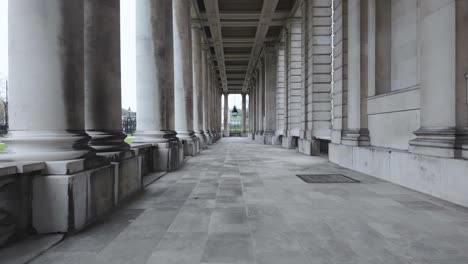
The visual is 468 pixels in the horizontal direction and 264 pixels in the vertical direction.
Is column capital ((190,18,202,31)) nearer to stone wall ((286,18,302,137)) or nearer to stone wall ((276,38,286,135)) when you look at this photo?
stone wall ((286,18,302,137))

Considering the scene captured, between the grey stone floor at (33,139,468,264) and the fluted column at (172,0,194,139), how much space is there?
414 inches

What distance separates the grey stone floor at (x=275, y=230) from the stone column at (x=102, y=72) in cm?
175

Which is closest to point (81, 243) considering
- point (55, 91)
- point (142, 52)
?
point (55, 91)

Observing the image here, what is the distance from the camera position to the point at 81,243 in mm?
4109

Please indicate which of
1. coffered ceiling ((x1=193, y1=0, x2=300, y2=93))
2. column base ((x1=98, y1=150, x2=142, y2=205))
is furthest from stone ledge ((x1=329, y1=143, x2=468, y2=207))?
coffered ceiling ((x1=193, y1=0, x2=300, y2=93))

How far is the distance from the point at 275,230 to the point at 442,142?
495cm

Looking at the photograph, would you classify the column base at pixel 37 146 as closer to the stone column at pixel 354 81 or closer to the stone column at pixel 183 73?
the stone column at pixel 354 81

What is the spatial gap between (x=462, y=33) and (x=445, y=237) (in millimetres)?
4992

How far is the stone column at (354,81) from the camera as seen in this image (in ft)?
37.2

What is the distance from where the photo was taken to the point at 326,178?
9.28 m

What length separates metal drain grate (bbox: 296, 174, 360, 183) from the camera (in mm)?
8773

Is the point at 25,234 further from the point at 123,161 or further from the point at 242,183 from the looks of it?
the point at 242,183

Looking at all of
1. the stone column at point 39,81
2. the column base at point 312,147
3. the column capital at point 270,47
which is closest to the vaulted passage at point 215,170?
the stone column at point 39,81

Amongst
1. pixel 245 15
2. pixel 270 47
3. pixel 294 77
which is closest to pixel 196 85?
pixel 245 15
